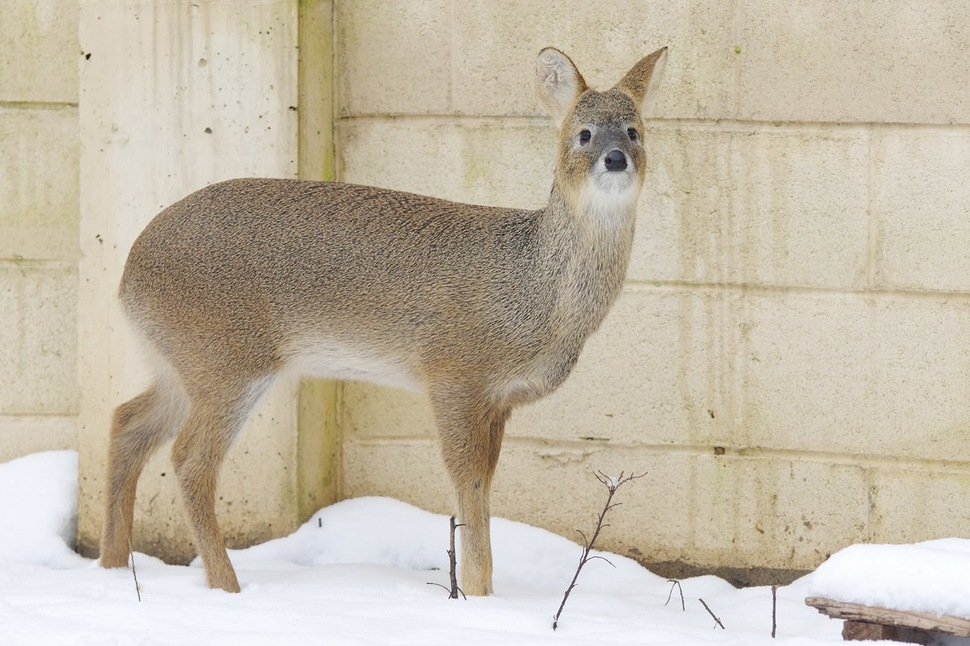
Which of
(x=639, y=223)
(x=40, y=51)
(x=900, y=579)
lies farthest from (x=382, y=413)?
(x=900, y=579)

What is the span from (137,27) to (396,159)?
1262 mm

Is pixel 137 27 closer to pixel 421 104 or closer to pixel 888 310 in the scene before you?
pixel 421 104

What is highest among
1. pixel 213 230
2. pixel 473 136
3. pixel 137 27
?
pixel 137 27

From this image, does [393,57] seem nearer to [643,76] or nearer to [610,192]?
[643,76]

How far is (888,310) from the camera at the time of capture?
5.79 m

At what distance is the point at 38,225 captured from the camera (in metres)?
6.13

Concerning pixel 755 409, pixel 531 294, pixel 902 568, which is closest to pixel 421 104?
pixel 531 294

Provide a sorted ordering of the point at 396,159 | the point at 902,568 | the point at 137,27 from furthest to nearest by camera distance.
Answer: the point at 396,159
the point at 137,27
the point at 902,568

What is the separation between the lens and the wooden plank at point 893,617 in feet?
12.5

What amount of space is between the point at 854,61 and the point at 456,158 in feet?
5.88

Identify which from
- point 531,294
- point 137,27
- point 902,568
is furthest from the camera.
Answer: point 137,27

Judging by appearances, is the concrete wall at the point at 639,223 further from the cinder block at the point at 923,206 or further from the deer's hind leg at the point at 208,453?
the deer's hind leg at the point at 208,453

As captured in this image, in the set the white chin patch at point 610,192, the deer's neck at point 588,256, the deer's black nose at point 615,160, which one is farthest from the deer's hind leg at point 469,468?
the deer's black nose at point 615,160

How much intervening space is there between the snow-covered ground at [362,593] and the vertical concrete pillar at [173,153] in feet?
0.83
